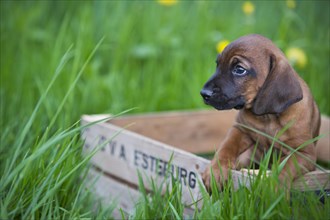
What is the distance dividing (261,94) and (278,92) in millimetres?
77

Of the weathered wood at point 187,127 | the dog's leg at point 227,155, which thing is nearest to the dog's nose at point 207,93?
the dog's leg at point 227,155

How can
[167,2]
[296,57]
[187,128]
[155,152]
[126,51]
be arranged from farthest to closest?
[167,2] < [126,51] < [296,57] < [187,128] < [155,152]

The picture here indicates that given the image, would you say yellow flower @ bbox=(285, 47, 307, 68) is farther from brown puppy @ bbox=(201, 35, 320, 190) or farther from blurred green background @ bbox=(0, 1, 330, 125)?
brown puppy @ bbox=(201, 35, 320, 190)

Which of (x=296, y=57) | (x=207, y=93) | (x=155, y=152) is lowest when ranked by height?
(x=155, y=152)

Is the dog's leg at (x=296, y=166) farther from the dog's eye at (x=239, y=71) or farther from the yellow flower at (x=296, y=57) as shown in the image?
the yellow flower at (x=296, y=57)

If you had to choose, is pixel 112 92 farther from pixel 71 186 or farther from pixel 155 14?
pixel 71 186

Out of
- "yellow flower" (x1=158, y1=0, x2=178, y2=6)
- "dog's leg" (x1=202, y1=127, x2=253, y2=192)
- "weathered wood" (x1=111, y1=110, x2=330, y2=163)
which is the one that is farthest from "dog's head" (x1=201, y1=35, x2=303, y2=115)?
"yellow flower" (x1=158, y1=0, x2=178, y2=6)

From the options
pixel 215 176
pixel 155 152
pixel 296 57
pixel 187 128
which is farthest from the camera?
pixel 296 57

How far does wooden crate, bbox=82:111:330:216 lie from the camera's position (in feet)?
9.29

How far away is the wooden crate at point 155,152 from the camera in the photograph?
283 centimetres

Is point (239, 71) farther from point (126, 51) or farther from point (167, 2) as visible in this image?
point (167, 2)

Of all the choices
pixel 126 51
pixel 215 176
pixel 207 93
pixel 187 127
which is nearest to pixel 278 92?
pixel 207 93

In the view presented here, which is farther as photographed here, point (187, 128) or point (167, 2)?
point (167, 2)

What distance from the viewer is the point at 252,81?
8.91 feet
